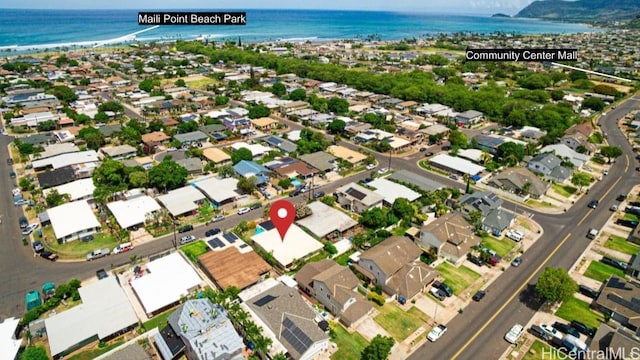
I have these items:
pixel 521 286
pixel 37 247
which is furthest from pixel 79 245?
pixel 521 286

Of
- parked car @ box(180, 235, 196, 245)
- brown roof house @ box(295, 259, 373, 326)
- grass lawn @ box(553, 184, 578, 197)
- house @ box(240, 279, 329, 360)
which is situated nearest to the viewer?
house @ box(240, 279, 329, 360)

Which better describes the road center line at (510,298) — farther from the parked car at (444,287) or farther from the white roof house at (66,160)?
the white roof house at (66,160)

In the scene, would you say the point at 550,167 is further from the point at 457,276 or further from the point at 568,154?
the point at 457,276

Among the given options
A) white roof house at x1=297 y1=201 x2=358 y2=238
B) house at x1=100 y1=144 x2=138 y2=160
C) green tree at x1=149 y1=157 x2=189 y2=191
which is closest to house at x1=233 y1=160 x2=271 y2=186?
green tree at x1=149 y1=157 x2=189 y2=191

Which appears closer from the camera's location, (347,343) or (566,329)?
(347,343)

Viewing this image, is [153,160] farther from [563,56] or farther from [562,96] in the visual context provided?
[562,96]

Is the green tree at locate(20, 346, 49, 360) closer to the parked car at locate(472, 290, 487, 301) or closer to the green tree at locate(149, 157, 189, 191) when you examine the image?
the green tree at locate(149, 157, 189, 191)

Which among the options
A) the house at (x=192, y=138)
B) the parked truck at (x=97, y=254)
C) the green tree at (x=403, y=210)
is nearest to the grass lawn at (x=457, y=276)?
the green tree at (x=403, y=210)

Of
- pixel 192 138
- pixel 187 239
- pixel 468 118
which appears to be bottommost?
pixel 187 239
